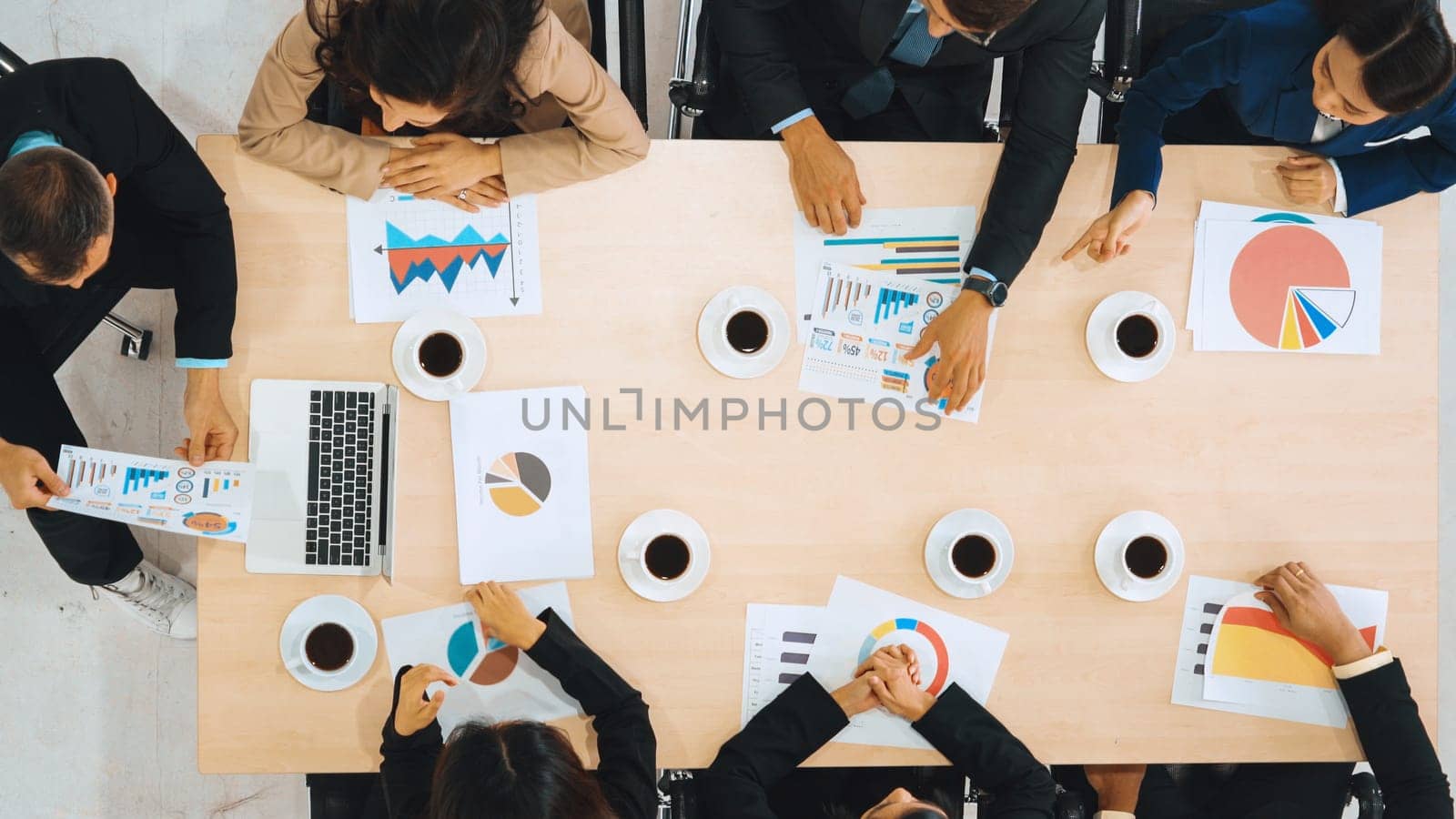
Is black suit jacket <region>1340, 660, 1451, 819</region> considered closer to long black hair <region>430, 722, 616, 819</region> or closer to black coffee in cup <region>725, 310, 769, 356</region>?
black coffee in cup <region>725, 310, 769, 356</region>

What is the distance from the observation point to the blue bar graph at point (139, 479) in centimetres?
137

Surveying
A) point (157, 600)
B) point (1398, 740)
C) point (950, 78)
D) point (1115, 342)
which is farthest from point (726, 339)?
point (157, 600)

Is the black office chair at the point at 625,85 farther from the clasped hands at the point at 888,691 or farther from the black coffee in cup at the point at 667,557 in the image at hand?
the clasped hands at the point at 888,691

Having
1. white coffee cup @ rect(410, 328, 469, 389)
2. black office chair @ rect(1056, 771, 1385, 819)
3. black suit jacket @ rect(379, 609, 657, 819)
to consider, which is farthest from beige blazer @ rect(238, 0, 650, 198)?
black office chair @ rect(1056, 771, 1385, 819)

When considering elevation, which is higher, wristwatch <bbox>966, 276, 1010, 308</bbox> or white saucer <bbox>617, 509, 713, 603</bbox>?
wristwatch <bbox>966, 276, 1010, 308</bbox>

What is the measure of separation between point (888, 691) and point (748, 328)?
587 millimetres

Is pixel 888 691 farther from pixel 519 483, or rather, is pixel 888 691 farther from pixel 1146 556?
pixel 519 483

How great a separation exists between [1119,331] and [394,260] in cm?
113

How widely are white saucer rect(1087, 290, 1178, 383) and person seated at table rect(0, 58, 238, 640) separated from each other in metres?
1.31

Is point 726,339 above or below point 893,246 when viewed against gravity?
below

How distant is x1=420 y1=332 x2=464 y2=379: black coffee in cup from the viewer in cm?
146

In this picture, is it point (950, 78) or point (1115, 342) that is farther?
point (950, 78)

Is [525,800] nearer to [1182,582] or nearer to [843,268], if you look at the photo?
[843,268]

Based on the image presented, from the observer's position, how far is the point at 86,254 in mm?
1281
